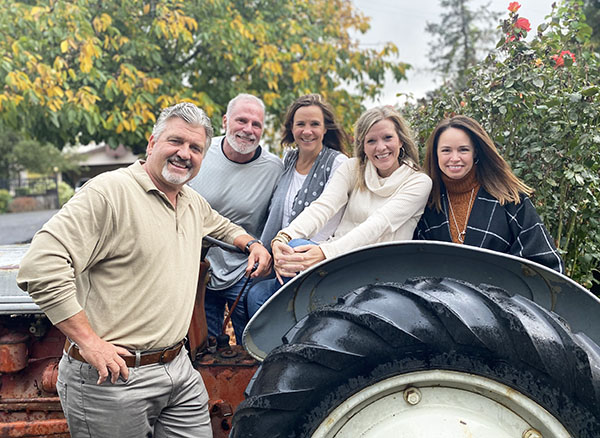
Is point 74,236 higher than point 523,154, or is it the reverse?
point 523,154

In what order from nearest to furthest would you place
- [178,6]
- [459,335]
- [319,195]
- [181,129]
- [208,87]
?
[459,335] < [181,129] < [319,195] < [178,6] < [208,87]

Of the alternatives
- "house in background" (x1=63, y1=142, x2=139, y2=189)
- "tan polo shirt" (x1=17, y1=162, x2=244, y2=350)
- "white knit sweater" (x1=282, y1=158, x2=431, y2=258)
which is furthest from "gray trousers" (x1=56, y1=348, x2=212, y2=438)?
"house in background" (x1=63, y1=142, x2=139, y2=189)

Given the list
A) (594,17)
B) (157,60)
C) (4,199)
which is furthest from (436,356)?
(4,199)

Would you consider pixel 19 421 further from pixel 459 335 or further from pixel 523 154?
pixel 523 154

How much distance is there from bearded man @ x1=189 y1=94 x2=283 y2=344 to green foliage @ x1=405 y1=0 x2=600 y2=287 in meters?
1.16

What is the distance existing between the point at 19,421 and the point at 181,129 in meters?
1.41

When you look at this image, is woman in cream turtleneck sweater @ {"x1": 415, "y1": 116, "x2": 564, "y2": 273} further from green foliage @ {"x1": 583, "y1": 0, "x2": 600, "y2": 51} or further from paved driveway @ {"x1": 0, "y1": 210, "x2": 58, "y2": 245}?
green foliage @ {"x1": 583, "y1": 0, "x2": 600, "y2": 51}

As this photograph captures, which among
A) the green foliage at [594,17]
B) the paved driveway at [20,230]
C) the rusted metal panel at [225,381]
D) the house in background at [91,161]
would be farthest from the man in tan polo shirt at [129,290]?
the house in background at [91,161]

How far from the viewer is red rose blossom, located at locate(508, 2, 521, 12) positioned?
2855mm

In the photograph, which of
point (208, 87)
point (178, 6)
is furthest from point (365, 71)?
point (178, 6)

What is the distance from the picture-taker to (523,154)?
2.72 metres

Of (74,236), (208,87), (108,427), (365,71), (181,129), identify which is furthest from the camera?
(365,71)

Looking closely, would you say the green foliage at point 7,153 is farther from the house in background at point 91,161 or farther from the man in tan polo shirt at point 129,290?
the man in tan polo shirt at point 129,290

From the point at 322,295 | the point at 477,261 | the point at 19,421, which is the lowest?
the point at 19,421
